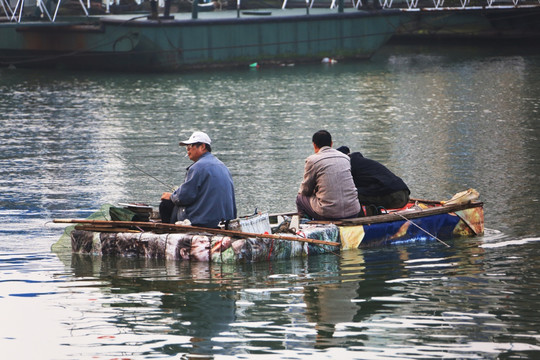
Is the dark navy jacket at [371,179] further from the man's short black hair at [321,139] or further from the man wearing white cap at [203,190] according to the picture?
the man wearing white cap at [203,190]

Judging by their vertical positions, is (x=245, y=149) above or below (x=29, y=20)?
below

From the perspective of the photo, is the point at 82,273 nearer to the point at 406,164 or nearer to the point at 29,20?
the point at 406,164

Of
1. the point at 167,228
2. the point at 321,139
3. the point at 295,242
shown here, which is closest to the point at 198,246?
the point at 167,228

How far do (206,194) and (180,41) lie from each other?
27925 mm

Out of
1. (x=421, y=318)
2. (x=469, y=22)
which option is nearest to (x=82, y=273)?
(x=421, y=318)

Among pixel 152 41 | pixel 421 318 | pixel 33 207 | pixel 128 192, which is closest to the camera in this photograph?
pixel 421 318

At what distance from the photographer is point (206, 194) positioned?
11453 millimetres

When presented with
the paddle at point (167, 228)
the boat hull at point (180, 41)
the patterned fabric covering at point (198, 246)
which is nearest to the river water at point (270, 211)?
the patterned fabric covering at point (198, 246)

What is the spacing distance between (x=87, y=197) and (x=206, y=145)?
4793mm

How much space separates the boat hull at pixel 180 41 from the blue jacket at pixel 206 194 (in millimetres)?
26557

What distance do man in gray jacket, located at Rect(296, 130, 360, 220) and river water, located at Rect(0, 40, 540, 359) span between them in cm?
64

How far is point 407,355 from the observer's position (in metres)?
8.12

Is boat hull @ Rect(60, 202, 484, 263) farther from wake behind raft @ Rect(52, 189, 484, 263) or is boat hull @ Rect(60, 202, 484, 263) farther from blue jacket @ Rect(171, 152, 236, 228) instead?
blue jacket @ Rect(171, 152, 236, 228)

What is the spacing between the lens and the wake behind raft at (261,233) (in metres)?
11.4
